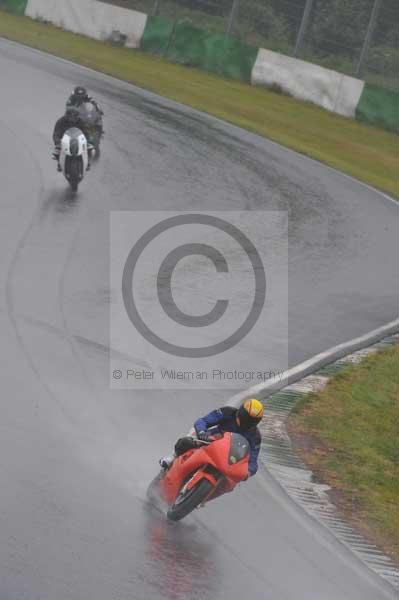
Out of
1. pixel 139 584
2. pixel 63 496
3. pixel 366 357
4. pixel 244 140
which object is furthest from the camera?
pixel 244 140

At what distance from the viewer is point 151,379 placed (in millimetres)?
12906

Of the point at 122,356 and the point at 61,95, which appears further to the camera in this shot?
the point at 61,95

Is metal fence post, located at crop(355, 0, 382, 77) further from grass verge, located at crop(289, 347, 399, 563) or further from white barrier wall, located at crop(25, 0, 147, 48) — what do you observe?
grass verge, located at crop(289, 347, 399, 563)

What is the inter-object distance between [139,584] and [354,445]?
17.0ft

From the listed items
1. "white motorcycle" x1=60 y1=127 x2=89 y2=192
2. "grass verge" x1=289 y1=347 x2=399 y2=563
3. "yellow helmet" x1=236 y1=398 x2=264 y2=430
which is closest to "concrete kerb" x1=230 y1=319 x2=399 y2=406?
"grass verge" x1=289 y1=347 x2=399 y2=563

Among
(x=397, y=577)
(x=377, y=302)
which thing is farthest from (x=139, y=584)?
(x=377, y=302)

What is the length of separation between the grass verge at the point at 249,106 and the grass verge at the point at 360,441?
1223cm

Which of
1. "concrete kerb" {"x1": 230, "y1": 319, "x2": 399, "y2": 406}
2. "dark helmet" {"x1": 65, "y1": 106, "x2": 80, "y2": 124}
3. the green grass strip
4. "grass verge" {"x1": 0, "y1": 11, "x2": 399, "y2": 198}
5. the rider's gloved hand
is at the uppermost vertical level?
the green grass strip

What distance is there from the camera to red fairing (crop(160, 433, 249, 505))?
9164 millimetres

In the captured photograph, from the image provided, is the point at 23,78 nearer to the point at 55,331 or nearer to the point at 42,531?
the point at 55,331

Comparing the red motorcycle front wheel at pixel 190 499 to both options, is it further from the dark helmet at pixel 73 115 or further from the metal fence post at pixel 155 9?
the metal fence post at pixel 155 9

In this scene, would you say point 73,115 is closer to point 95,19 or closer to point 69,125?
point 69,125

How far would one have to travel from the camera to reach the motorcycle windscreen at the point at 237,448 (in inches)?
362

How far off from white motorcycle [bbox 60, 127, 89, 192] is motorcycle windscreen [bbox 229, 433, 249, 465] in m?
11.2
